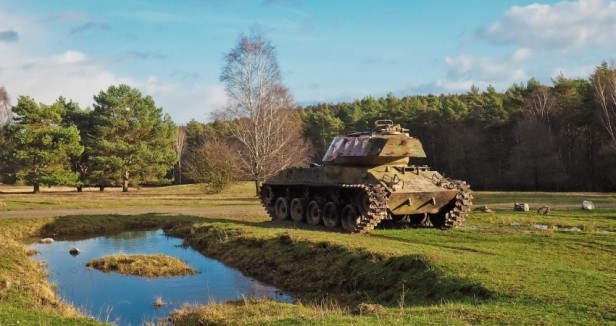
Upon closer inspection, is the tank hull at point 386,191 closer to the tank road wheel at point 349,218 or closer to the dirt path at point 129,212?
the tank road wheel at point 349,218

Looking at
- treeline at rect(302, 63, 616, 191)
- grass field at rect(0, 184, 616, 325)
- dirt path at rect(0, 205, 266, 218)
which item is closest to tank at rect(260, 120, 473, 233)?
grass field at rect(0, 184, 616, 325)

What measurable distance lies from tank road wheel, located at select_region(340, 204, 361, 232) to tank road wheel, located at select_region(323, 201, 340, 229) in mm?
463

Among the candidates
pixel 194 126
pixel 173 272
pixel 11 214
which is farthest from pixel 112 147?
pixel 194 126

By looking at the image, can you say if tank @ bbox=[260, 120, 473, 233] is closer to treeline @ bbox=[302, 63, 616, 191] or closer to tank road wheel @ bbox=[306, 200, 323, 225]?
tank road wheel @ bbox=[306, 200, 323, 225]

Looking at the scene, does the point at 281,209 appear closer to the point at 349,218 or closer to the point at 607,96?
the point at 349,218

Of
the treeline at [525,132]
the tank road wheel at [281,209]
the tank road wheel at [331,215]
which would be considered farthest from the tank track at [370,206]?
the treeline at [525,132]

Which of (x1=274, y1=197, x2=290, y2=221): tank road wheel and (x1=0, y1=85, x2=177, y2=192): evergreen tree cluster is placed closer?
(x1=274, y1=197, x2=290, y2=221): tank road wheel

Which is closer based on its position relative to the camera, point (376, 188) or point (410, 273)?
point (410, 273)

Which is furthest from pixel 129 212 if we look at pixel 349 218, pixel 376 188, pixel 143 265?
pixel 376 188

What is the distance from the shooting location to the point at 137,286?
637 inches

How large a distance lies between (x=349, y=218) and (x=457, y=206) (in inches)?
149

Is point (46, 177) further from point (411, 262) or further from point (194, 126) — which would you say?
point (194, 126)

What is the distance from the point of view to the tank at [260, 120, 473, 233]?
2017cm

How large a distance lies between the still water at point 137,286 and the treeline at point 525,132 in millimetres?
39613
